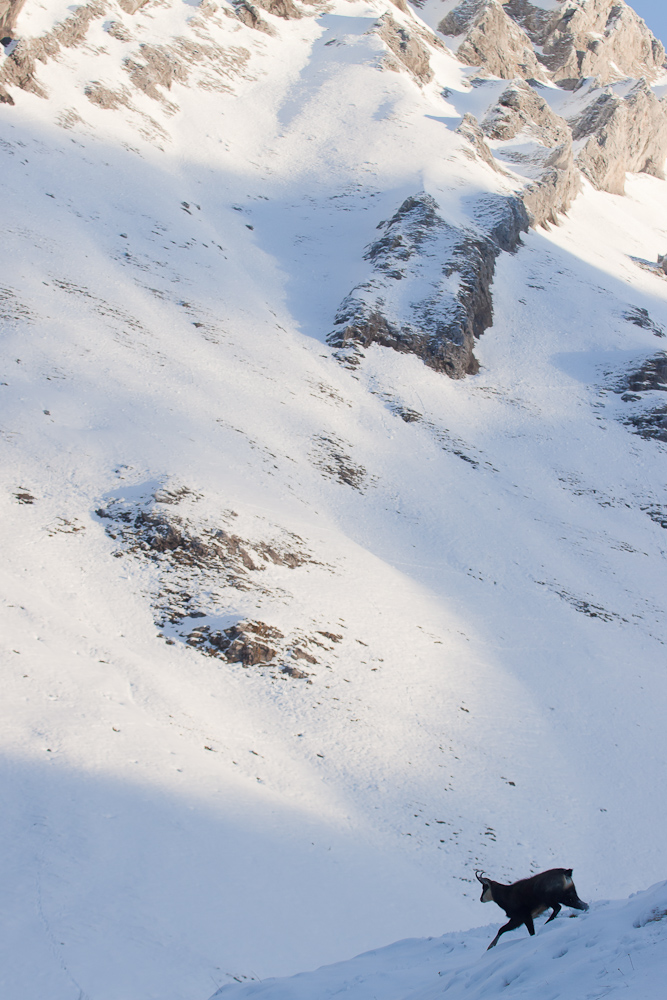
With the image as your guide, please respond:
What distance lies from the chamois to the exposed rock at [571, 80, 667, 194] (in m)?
87.2

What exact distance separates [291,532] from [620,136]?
284 feet

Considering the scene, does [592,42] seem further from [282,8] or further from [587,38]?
[282,8]

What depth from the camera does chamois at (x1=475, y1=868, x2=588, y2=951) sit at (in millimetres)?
6676

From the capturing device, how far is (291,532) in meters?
22.8

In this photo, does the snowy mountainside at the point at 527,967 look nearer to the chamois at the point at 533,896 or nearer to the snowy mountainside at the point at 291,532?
the chamois at the point at 533,896

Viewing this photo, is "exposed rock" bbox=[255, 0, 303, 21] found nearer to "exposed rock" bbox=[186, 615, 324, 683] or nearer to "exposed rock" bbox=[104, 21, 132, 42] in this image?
"exposed rock" bbox=[104, 21, 132, 42]

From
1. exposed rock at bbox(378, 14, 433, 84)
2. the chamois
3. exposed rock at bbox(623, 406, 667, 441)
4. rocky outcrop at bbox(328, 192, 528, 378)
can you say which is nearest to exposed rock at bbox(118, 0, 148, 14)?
exposed rock at bbox(378, 14, 433, 84)

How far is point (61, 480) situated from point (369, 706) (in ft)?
36.7

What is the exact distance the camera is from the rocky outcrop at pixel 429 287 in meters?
43.8

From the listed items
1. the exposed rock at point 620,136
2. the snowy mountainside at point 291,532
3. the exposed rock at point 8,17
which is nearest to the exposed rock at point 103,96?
the snowy mountainside at point 291,532

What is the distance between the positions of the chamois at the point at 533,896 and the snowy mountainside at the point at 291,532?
157 inches

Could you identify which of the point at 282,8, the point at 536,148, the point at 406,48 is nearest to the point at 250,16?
the point at 282,8

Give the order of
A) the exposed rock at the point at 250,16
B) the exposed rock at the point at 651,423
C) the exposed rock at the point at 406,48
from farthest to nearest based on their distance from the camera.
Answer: the exposed rock at the point at 406,48 < the exposed rock at the point at 250,16 < the exposed rock at the point at 651,423

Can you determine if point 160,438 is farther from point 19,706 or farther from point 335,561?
point 19,706
